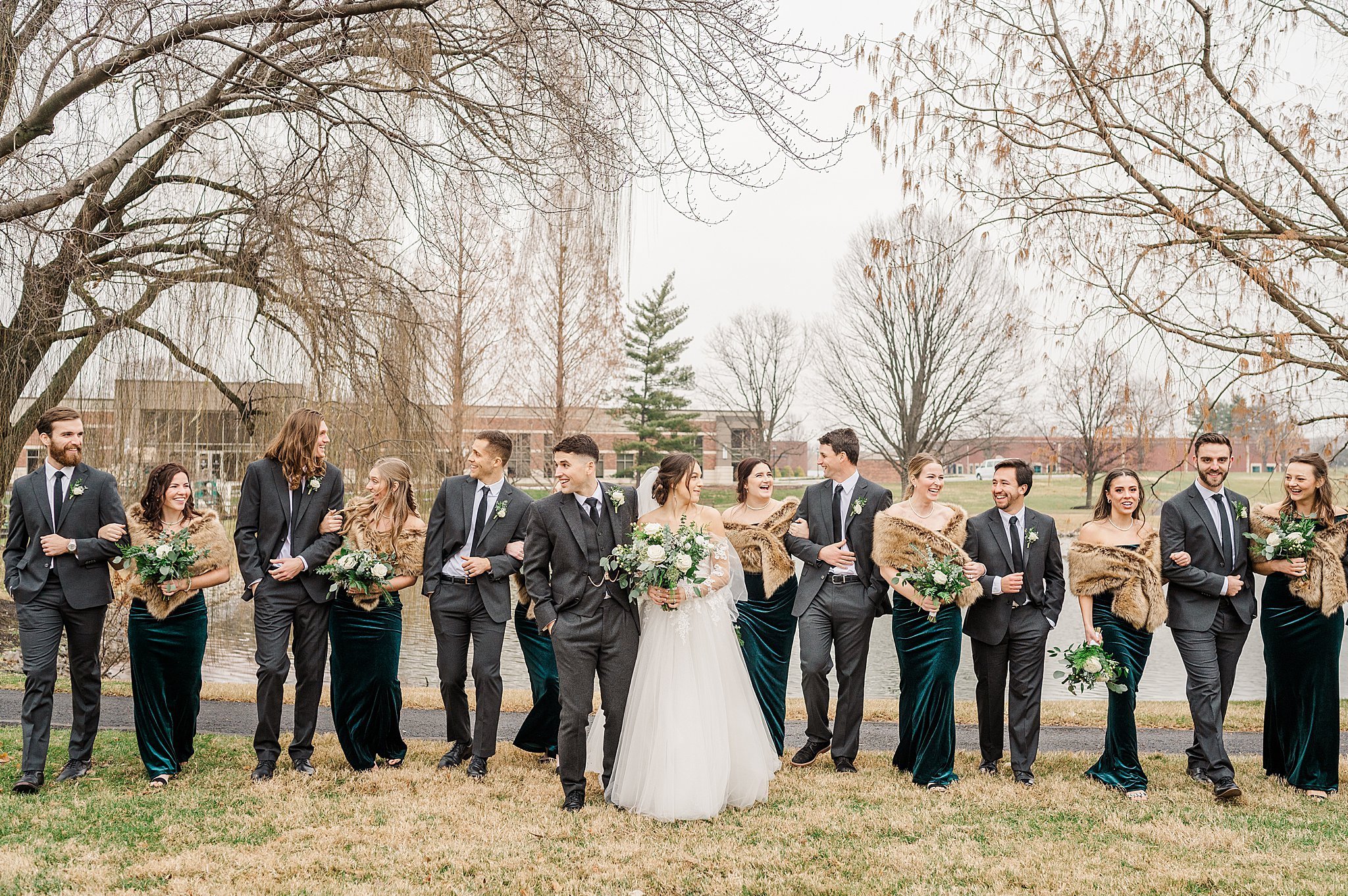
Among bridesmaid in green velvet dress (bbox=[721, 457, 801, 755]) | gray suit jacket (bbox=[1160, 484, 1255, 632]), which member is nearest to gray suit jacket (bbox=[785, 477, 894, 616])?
bridesmaid in green velvet dress (bbox=[721, 457, 801, 755])

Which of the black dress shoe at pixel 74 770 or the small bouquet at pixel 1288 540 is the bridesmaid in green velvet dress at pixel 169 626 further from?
the small bouquet at pixel 1288 540

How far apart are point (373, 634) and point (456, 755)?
1.01m

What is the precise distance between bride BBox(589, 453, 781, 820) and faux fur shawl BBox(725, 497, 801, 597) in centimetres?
124

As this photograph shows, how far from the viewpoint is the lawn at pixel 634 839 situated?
4.49 m

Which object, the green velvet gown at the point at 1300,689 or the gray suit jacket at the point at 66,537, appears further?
the green velvet gown at the point at 1300,689

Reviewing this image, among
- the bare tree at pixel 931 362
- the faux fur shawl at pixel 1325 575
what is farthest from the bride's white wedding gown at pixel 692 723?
the bare tree at pixel 931 362

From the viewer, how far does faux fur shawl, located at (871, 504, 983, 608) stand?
6.58 m

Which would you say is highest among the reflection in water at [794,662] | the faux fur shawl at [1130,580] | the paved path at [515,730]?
the faux fur shawl at [1130,580]

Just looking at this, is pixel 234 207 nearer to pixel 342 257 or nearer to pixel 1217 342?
pixel 342 257

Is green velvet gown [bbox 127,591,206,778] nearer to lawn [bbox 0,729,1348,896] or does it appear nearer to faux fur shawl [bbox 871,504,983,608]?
lawn [bbox 0,729,1348,896]

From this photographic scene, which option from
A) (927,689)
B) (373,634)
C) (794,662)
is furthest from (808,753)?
(794,662)

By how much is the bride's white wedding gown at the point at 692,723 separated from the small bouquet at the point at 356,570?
178 centimetres

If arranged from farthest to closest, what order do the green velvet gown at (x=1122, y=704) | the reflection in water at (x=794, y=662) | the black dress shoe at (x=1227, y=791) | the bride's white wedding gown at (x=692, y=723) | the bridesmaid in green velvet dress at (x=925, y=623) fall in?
the reflection in water at (x=794, y=662)
the bridesmaid in green velvet dress at (x=925, y=623)
the green velvet gown at (x=1122, y=704)
the black dress shoe at (x=1227, y=791)
the bride's white wedding gown at (x=692, y=723)

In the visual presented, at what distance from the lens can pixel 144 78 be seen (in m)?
7.56
